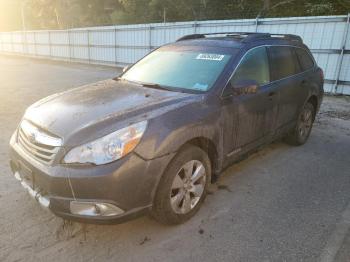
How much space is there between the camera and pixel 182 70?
3637mm

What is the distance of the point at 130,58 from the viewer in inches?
654

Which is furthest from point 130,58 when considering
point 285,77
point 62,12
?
point 62,12

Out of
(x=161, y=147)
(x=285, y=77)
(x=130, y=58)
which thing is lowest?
(x=130, y=58)

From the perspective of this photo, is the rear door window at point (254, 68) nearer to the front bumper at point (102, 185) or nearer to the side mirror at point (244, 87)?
the side mirror at point (244, 87)

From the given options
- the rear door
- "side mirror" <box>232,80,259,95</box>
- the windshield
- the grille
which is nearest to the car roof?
the rear door

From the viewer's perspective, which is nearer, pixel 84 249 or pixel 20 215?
pixel 84 249

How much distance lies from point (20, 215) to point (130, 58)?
14.4 meters

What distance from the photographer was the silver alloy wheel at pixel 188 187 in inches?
112

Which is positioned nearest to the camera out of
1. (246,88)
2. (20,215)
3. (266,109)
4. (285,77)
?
(20,215)

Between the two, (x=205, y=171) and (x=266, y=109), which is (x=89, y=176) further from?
(x=266, y=109)

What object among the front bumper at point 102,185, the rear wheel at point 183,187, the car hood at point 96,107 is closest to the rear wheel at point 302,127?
the rear wheel at point 183,187

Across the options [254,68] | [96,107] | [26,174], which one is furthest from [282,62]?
[26,174]

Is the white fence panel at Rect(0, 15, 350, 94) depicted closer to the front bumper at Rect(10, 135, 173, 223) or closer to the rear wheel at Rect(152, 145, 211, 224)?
the rear wheel at Rect(152, 145, 211, 224)

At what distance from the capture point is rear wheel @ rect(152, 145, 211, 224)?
2.70 meters
